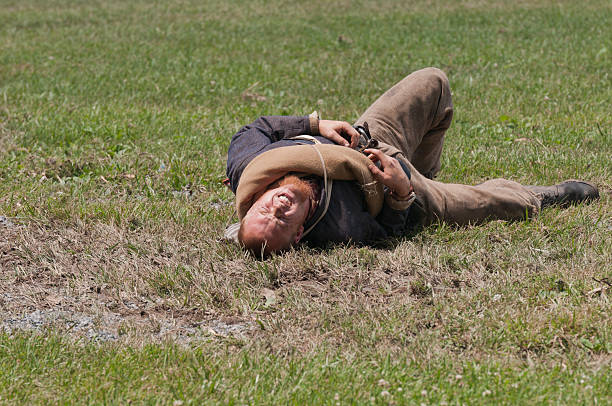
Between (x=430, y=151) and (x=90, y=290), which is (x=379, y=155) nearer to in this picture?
(x=430, y=151)

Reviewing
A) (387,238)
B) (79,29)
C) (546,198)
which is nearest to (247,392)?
(387,238)

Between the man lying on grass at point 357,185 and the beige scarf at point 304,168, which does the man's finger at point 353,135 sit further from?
the beige scarf at point 304,168

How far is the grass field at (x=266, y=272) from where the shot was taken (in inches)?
125

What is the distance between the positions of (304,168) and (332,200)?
0.28 meters

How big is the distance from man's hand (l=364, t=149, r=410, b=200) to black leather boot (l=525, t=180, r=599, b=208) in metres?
1.36

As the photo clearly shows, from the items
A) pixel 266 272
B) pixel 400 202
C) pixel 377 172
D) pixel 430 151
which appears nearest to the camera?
pixel 266 272

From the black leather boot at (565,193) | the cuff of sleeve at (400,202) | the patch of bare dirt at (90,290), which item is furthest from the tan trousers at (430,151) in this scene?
the patch of bare dirt at (90,290)

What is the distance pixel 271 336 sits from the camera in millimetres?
3637

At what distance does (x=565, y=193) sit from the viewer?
5285 millimetres

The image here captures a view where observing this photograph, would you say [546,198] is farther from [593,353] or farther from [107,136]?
[107,136]

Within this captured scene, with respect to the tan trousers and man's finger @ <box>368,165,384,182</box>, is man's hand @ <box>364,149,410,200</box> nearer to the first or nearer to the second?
man's finger @ <box>368,165,384,182</box>

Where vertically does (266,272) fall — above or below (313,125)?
below

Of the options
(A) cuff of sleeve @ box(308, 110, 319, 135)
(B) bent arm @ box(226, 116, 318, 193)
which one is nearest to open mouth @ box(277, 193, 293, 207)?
(B) bent arm @ box(226, 116, 318, 193)

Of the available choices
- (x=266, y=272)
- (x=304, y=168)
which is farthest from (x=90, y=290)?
(x=304, y=168)
